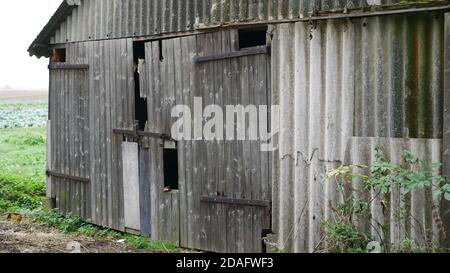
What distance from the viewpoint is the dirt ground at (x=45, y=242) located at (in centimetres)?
811

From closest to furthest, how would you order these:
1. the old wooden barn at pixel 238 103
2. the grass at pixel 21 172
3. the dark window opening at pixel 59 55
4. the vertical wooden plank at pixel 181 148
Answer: the old wooden barn at pixel 238 103 < the vertical wooden plank at pixel 181 148 < the dark window opening at pixel 59 55 < the grass at pixel 21 172

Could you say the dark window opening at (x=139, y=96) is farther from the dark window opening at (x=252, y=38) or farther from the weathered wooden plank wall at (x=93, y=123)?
the dark window opening at (x=252, y=38)

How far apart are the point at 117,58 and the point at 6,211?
497 centimetres

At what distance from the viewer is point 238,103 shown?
8.12 metres

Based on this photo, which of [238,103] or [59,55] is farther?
[59,55]

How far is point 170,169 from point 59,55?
3.76m

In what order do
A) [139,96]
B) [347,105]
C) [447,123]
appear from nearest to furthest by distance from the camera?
[447,123]
[347,105]
[139,96]

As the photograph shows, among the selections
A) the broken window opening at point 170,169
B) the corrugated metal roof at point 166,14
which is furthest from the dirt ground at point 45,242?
the corrugated metal roof at point 166,14

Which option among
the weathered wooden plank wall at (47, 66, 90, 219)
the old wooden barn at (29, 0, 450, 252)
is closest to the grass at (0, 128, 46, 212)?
the weathered wooden plank wall at (47, 66, 90, 219)

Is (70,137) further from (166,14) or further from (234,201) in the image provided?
(234,201)

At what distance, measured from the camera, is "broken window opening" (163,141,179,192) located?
31.3 ft

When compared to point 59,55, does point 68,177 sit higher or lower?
lower

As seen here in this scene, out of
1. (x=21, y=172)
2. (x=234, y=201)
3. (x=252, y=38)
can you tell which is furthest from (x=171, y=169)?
(x=21, y=172)

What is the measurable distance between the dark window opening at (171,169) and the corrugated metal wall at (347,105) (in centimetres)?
258
